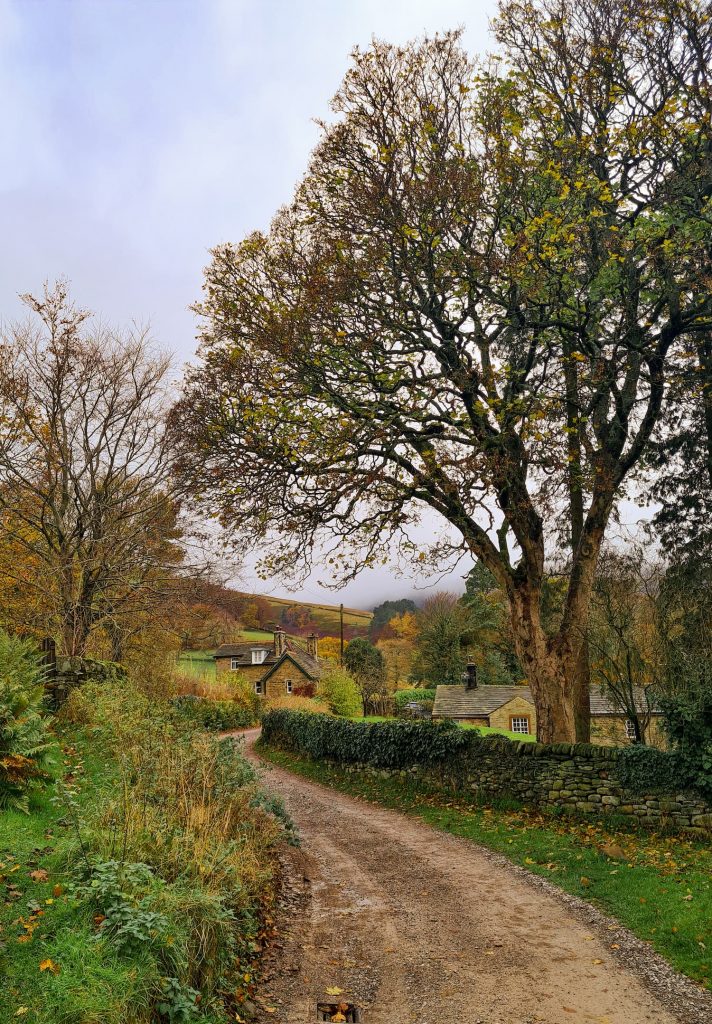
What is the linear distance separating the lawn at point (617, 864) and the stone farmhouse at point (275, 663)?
33.8 meters

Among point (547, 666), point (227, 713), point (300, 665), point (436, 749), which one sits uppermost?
point (547, 666)

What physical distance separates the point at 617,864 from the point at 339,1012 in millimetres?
5529

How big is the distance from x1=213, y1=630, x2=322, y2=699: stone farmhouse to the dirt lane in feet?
120

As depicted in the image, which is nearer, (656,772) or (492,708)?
(656,772)

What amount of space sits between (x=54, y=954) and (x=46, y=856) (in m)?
2.00

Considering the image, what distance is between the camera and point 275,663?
5178 cm

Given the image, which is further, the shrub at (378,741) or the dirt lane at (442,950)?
the shrub at (378,741)

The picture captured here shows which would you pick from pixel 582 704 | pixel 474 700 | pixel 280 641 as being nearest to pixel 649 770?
pixel 582 704

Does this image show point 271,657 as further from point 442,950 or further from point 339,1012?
point 339,1012

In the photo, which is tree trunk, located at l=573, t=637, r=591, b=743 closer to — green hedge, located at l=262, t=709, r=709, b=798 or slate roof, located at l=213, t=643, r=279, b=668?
green hedge, located at l=262, t=709, r=709, b=798

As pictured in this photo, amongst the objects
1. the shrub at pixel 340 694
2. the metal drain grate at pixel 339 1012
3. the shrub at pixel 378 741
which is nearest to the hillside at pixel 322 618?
the shrub at pixel 340 694

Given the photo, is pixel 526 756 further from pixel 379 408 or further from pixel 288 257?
pixel 288 257

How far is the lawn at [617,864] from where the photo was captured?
283 inches

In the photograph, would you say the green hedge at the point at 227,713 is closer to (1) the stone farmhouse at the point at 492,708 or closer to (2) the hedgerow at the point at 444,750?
(2) the hedgerow at the point at 444,750
